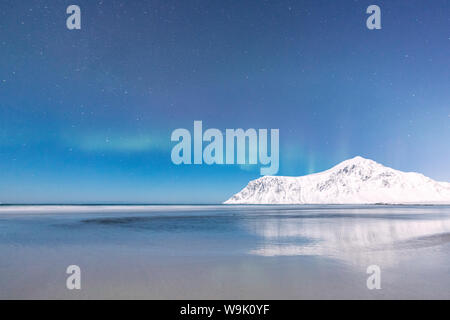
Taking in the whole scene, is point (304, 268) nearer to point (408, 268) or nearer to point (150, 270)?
point (408, 268)

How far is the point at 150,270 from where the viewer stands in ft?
34.6

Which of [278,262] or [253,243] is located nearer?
[278,262]

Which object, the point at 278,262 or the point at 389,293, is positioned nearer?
the point at 389,293

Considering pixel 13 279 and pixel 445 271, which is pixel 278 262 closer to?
pixel 445 271

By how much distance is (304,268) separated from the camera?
10.8 meters

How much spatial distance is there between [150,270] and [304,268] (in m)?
5.51

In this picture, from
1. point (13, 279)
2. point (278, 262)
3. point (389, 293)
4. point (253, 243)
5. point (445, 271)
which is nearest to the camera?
point (389, 293)

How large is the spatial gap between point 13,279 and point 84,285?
2620mm
